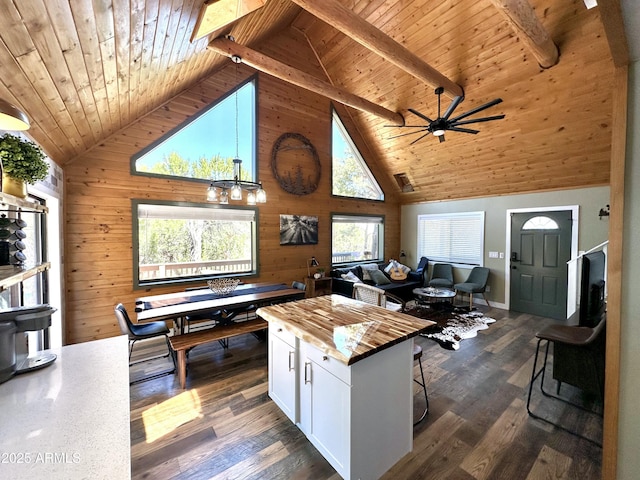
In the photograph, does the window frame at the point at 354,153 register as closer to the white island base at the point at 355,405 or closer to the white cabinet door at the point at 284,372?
the white cabinet door at the point at 284,372

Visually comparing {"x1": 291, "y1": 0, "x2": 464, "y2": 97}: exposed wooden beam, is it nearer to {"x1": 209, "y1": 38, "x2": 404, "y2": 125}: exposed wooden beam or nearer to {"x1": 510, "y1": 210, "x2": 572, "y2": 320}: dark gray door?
{"x1": 209, "y1": 38, "x2": 404, "y2": 125}: exposed wooden beam

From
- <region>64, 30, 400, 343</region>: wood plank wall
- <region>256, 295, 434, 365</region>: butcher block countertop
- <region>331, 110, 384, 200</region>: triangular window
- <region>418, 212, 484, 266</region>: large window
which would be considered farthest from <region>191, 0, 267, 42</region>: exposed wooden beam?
<region>418, 212, 484, 266</region>: large window

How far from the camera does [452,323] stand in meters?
4.52

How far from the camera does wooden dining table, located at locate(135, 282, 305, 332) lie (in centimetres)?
273

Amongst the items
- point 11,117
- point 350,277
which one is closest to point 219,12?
point 11,117

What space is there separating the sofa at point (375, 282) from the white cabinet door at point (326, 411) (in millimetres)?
3485

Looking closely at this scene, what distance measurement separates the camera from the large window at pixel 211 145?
13.3ft

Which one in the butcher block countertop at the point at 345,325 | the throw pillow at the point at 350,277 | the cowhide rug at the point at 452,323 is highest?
the butcher block countertop at the point at 345,325

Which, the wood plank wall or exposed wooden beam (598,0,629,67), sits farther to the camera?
the wood plank wall

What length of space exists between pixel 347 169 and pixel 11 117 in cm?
577

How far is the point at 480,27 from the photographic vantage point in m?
3.47

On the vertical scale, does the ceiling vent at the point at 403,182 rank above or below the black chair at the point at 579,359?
above

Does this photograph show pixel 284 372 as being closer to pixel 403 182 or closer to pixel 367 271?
pixel 367 271

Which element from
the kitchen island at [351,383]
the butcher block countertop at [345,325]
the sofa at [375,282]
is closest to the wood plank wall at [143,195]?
the sofa at [375,282]
